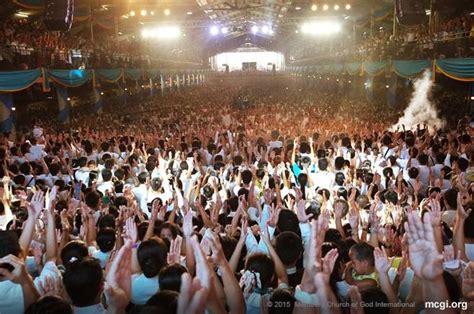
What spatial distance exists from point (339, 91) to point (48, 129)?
20067 millimetres

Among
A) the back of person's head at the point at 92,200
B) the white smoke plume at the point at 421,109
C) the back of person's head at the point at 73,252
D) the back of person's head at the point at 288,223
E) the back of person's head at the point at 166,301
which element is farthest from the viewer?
the white smoke plume at the point at 421,109

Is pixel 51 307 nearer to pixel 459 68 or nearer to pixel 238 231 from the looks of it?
pixel 238 231

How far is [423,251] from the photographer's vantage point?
8.43 feet

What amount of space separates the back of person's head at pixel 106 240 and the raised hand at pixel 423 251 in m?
2.75

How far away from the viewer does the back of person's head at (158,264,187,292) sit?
10.6 feet

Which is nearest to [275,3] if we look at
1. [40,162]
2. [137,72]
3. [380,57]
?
[137,72]

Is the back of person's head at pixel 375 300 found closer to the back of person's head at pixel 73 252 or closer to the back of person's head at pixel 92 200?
the back of person's head at pixel 73 252

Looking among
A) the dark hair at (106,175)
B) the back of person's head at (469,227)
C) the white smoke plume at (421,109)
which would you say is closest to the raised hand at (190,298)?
the back of person's head at (469,227)

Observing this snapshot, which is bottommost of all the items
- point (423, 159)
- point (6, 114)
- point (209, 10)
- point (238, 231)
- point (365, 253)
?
point (238, 231)

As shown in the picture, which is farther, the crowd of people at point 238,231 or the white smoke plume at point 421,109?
the white smoke plume at point 421,109

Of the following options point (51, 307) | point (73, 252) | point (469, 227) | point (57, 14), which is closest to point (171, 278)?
point (51, 307)

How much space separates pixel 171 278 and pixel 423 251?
1.61 meters

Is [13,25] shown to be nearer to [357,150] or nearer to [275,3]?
[357,150]

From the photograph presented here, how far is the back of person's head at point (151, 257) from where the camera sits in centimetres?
364
